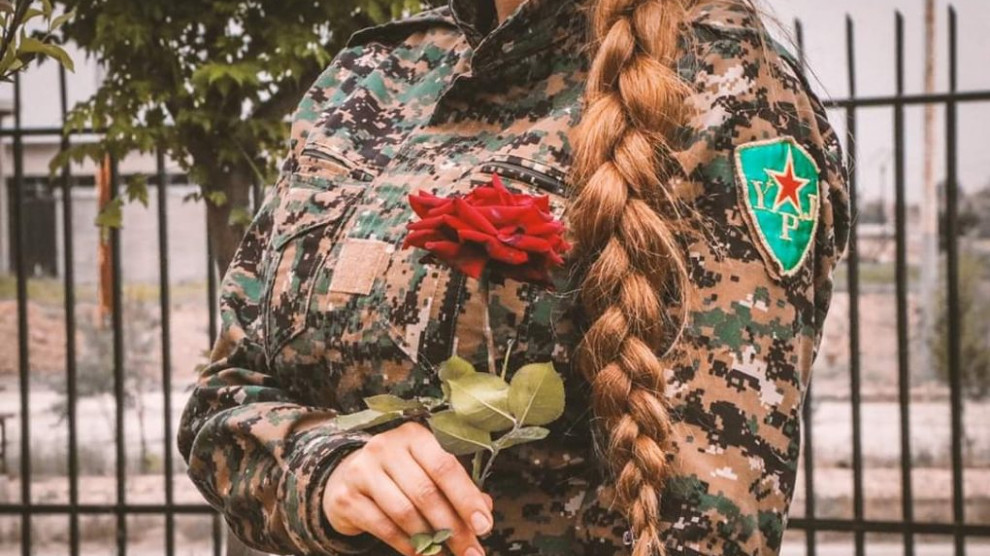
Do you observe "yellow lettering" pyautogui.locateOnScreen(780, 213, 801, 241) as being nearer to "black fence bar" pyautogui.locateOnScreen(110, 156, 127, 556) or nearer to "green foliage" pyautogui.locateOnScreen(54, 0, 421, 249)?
"green foliage" pyautogui.locateOnScreen(54, 0, 421, 249)

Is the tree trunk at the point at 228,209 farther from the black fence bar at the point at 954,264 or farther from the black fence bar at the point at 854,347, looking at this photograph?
the black fence bar at the point at 954,264

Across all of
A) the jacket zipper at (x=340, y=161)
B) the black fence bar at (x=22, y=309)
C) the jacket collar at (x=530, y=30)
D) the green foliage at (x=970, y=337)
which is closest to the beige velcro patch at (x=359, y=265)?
the jacket zipper at (x=340, y=161)

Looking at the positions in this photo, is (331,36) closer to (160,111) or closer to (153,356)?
(160,111)

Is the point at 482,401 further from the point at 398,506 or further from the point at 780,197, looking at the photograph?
the point at 780,197

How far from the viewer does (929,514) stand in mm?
8008

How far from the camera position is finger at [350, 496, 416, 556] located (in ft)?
3.10

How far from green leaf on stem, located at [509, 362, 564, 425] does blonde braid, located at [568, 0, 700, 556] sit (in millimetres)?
97

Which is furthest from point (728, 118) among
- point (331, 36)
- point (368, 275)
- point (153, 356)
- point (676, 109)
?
point (153, 356)

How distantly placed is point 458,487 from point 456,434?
0.04m

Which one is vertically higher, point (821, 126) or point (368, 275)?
point (821, 126)

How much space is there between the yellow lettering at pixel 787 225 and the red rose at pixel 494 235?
0.72ft

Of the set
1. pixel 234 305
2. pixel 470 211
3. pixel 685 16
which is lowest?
pixel 234 305

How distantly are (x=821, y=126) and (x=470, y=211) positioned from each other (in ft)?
1.33

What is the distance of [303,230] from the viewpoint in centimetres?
135
